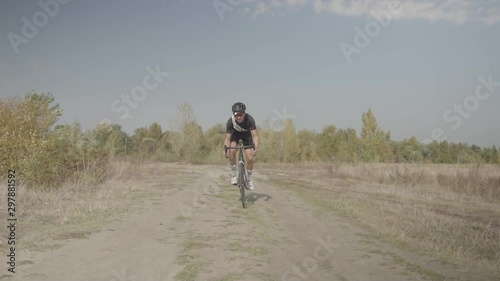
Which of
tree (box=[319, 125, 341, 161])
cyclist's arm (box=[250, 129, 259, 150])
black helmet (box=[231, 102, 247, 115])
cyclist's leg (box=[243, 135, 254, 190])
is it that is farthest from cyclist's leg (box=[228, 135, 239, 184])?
tree (box=[319, 125, 341, 161])

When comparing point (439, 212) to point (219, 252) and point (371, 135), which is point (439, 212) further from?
point (371, 135)

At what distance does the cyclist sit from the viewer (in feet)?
32.3

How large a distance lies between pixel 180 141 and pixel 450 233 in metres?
38.3

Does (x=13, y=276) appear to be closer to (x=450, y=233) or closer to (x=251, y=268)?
(x=251, y=268)

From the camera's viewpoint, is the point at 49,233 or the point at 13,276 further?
the point at 49,233

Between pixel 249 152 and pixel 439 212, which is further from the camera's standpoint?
pixel 439 212

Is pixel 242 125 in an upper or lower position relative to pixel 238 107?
lower

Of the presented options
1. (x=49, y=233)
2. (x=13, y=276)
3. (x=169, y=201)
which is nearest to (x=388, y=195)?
(x=169, y=201)

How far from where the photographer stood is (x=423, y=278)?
4727mm

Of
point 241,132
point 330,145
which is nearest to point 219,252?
point 241,132

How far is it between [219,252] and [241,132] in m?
5.78

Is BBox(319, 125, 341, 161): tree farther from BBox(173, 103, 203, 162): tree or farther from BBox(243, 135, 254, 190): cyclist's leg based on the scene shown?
BBox(243, 135, 254, 190): cyclist's leg

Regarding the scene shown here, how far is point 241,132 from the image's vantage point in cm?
1080

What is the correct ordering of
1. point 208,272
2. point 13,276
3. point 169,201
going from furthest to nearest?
point 169,201 < point 208,272 < point 13,276
